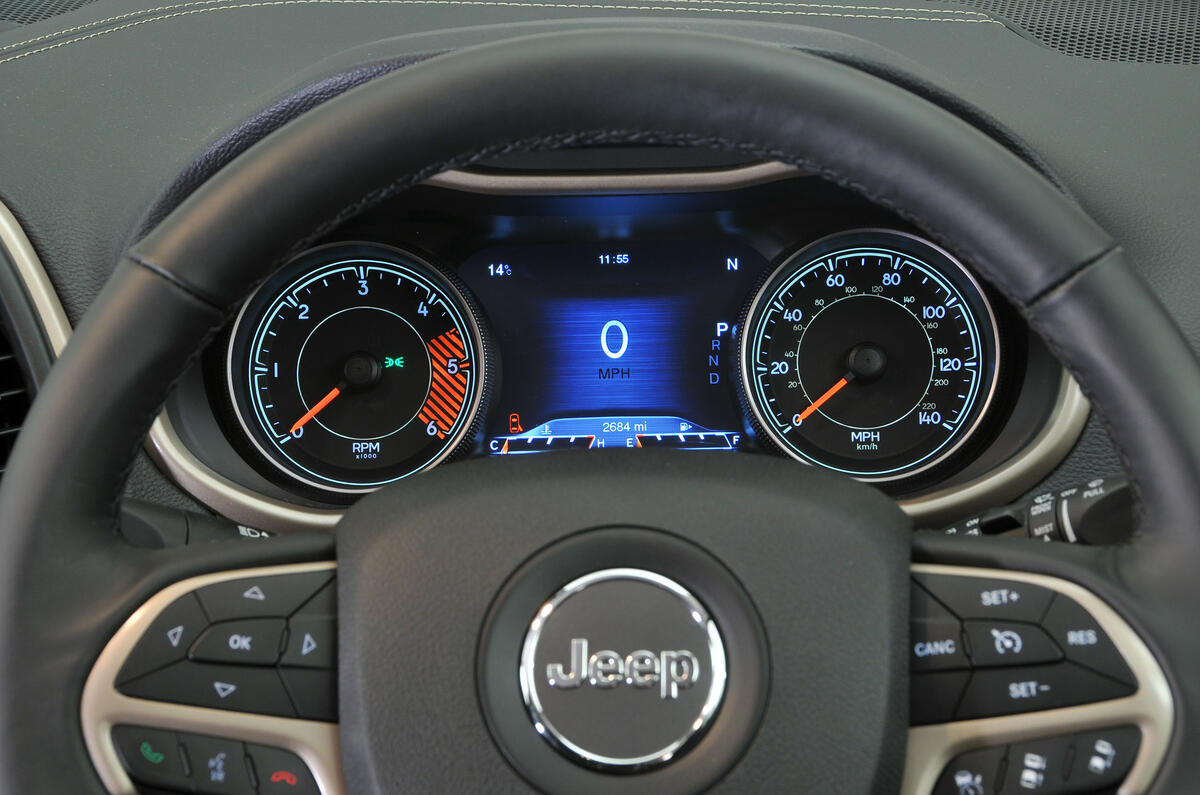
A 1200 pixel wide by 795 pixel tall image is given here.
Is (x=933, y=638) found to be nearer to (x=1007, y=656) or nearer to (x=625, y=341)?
(x=1007, y=656)

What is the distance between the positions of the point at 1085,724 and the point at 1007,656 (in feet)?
0.22

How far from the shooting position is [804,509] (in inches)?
36.2

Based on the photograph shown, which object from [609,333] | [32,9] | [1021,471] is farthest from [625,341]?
[32,9]

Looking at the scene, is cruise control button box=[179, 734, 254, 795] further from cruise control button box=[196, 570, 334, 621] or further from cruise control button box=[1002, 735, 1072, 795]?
cruise control button box=[1002, 735, 1072, 795]

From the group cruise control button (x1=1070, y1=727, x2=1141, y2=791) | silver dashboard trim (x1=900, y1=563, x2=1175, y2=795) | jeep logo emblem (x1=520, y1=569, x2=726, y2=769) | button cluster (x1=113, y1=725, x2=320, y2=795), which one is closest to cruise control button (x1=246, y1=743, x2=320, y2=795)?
button cluster (x1=113, y1=725, x2=320, y2=795)

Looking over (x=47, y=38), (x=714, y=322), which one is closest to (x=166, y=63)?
(x=47, y=38)

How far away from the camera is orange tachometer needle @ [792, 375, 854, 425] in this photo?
2.20m

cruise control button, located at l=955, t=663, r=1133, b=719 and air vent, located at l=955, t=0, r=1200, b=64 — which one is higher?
air vent, located at l=955, t=0, r=1200, b=64

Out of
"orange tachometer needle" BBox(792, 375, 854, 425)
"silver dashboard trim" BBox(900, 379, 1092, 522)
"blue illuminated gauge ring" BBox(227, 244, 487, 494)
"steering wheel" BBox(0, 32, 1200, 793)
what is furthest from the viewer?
"orange tachometer needle" BBox(792, 375, 854, 425)

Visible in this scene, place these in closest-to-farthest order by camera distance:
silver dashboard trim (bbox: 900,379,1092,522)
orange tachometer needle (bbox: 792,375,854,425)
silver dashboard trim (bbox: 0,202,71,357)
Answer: silver dashboard trim (bbox: 0,202,71,357)
silver dashboard trim (bbox: 900,379,1092,522)
orange tachometer needle (bbox: 792,375,854,425)

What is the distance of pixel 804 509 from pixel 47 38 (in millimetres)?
1380

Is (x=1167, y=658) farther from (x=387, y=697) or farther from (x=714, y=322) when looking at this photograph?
(x=714, y=322)

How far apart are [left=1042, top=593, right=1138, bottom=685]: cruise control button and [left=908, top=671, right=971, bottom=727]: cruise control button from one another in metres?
0.07

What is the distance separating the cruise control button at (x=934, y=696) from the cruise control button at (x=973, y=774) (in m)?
0.03
